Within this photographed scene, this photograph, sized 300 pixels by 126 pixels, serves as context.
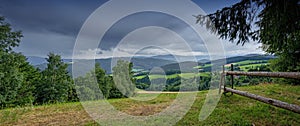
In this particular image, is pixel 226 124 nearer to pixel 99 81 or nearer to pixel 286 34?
pixel 286 34

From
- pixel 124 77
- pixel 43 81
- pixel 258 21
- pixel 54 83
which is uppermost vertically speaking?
pixel 258 21

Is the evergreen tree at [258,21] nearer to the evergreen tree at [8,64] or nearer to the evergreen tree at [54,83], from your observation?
the evergreen tree at [8,64]

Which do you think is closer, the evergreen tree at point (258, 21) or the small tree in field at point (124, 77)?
the evergreen tree at point (258, 21)

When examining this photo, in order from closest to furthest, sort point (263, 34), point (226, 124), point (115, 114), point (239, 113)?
point (226, 124), point (239, 113), point (115, 114), point (263, 34)

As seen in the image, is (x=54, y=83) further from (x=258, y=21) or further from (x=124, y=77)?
(x=258, y=21)

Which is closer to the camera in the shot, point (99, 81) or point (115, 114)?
point (115, 114)

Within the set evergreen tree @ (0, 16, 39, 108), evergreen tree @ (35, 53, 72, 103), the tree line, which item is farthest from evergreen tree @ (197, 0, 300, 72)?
evergreen tree @ (35, 53, 72, 103)

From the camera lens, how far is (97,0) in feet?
32.8

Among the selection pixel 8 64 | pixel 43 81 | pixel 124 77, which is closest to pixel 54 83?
pixel 43 81

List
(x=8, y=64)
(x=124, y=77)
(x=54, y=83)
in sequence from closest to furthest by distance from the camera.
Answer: (x=8, y=64)
(x=124, y=77)
(x=54, y=83)

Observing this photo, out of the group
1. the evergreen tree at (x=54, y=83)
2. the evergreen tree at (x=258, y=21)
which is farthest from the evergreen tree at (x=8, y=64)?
the evergreen tree at (x=258, y=21)

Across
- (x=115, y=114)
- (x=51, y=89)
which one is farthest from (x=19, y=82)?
(x=115, y=114)

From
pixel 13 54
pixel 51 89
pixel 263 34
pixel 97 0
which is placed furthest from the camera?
pixel 51 89

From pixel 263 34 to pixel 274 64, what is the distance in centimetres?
713
